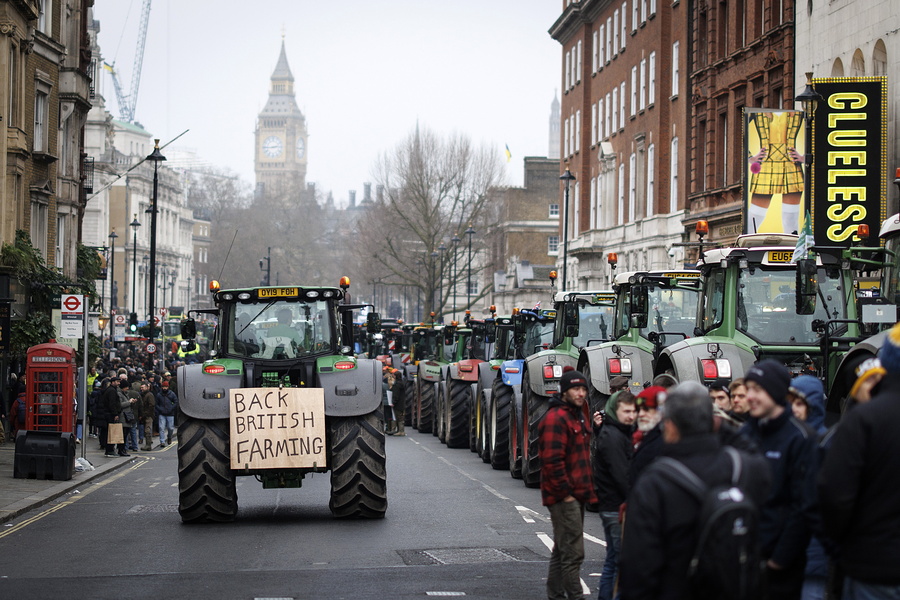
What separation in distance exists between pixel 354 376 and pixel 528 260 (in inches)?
3014

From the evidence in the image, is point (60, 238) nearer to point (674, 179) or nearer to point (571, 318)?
point (674, 179)

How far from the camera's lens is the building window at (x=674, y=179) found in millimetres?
49812

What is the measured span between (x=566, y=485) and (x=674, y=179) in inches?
1622

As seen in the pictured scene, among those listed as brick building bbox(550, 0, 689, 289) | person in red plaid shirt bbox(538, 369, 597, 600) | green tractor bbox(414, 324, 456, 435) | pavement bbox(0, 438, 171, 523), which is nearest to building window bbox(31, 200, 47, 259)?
pavement bbox(0, 438, 171, 523)

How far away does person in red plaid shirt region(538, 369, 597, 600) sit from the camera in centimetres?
1007

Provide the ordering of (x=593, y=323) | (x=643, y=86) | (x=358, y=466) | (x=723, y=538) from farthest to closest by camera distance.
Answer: (x=643, y=86)
(x=593, y=323)
(x=358, y=466)
(x=723, y=538)

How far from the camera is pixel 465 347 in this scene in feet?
113

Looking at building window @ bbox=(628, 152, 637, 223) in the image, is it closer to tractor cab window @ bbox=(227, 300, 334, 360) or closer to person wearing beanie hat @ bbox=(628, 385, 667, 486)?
tractor cab window @ bbox=(227, 300, 334, 360)

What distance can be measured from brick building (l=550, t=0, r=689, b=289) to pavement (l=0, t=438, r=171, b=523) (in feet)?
82.0

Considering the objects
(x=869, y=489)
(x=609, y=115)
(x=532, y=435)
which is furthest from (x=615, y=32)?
(x=869, y=489)

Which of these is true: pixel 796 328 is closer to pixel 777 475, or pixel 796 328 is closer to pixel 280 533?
pixel 280 533

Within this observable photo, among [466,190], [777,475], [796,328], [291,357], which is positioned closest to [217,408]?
[291,357]

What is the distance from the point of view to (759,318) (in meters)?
14.8

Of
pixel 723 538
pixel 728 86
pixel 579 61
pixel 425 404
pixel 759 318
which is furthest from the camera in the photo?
pixel 579 61
